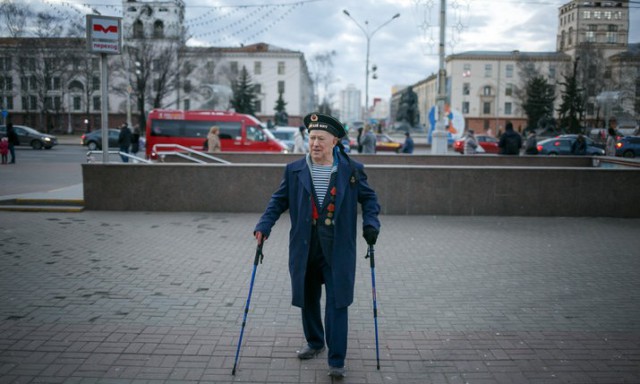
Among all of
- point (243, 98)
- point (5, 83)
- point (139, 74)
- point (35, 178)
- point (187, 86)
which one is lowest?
point (35, 178)

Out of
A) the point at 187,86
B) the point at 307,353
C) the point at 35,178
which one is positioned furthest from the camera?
the point at 187,86

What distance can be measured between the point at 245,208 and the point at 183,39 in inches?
1785

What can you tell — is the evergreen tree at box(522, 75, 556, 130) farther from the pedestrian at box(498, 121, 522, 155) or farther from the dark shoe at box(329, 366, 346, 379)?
the dark shoe at box(329, 366, 346, 379)

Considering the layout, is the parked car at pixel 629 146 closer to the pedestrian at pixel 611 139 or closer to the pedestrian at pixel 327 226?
the pedestrian at pixel 611 139

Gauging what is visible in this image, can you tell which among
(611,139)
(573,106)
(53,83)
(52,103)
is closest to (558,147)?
(611,139)

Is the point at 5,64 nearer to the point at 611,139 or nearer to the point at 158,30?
the point at 158,30

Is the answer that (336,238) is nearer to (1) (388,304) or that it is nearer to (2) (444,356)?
(2) (444,356)

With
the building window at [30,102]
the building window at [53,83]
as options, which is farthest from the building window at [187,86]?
the building window at [30,102]

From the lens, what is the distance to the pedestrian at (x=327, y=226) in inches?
154

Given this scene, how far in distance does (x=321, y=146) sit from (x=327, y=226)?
0.62 m

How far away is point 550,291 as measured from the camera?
5977 mm

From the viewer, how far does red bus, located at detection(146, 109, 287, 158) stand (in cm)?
2427

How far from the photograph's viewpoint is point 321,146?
13.1ft

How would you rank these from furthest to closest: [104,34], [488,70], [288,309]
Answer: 1. [488,70]
2. [104,34]
3. [288,309]
